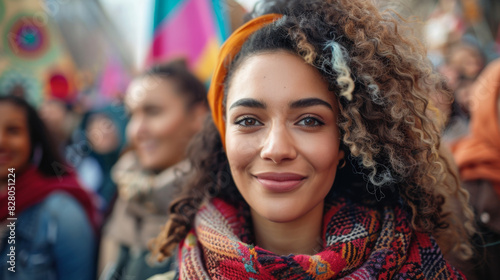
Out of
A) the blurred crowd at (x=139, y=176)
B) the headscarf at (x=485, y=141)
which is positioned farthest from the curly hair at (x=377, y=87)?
the headscarf at (x=485, y=141)

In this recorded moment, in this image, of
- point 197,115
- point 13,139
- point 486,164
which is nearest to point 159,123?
point 197,115

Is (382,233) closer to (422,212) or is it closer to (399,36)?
(422,212)

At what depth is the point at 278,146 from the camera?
154 cm

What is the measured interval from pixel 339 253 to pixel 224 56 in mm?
1026

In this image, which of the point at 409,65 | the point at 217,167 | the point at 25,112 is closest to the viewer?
the point at 409,65

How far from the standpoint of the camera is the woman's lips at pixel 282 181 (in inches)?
62.3

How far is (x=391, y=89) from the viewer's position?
5.30ft

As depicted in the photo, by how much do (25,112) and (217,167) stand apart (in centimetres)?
193

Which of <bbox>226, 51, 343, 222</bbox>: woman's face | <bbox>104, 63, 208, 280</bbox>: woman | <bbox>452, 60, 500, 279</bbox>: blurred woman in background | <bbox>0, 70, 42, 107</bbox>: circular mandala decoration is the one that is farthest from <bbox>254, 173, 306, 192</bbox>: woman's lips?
<bbox>0, 70, 42, 107</bbox>: circular mandala decoration

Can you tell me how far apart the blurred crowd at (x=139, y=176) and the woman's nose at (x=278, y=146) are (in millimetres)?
911

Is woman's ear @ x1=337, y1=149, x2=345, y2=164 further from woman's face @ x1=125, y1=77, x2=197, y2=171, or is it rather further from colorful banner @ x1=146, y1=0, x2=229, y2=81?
colorful banner @ x1=146, y1=0, x2=229, y2=81

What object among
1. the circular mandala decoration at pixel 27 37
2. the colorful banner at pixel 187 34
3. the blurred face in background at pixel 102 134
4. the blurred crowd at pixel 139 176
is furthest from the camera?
the blurred face in background at pixel 102 134

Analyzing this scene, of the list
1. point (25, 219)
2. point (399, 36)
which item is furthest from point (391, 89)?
point (25, 219)

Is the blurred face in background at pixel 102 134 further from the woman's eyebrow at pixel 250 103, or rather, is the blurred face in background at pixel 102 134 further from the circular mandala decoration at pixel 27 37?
the woman's eyebrow at pixel 250 103
